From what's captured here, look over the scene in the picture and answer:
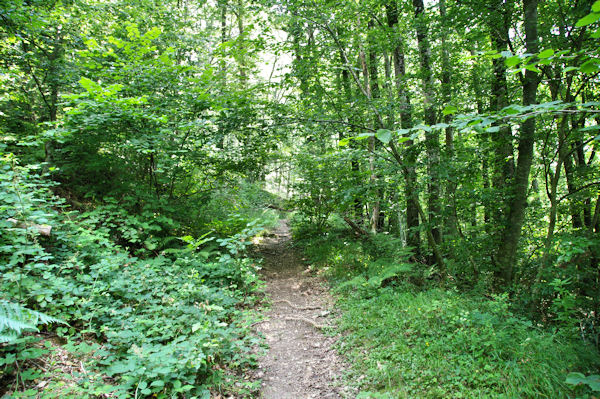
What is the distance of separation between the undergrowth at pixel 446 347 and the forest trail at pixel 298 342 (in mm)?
358

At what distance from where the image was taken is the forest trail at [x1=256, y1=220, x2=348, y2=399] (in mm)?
3744

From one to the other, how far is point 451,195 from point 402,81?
114 inches

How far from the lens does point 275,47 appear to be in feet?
24.0

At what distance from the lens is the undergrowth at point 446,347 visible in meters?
2.88

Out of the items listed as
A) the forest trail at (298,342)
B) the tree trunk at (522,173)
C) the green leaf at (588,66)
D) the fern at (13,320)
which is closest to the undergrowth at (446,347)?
the forest trail at (298,342)

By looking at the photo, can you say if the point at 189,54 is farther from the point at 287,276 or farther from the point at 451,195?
the point at 451,195

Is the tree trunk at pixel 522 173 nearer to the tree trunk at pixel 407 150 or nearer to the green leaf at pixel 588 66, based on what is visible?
the tree trunk at pixel 407 150

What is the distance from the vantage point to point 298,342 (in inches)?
193

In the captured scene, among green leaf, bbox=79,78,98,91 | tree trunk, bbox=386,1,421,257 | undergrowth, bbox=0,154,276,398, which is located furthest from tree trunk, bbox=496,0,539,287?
green leaf, bbox=79,78,98,91

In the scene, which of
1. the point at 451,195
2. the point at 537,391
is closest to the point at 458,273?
the point at 451,195

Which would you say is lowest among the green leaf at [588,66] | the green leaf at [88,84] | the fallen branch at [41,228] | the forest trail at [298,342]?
the forest trail at [298,342]

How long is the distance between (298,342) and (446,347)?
239 centimetres

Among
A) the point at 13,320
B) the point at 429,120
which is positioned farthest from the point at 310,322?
the point at 429,120

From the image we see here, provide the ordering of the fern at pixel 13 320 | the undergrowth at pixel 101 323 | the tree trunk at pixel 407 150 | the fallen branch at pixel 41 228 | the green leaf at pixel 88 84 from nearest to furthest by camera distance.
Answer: the fern at pixel 13 320 → the undergrowth at pixel 101 323 → the fallen branch at pixel 41 228 → the green leaf at pixel 88 84 → the tree trunk at pixel 407 150
